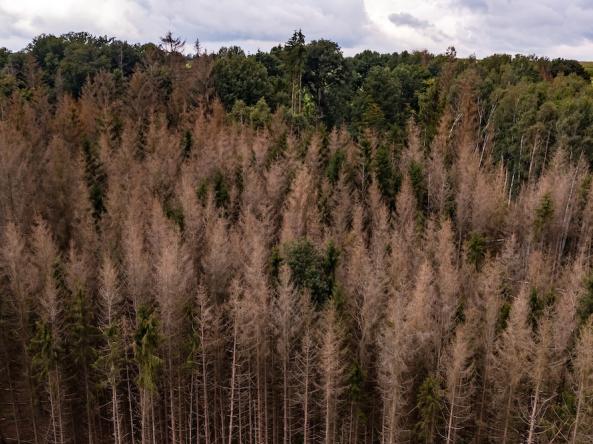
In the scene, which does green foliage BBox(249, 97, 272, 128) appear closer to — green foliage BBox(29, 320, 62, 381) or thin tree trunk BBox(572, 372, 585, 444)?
green foliage BBox(29, 320, 62, 381)

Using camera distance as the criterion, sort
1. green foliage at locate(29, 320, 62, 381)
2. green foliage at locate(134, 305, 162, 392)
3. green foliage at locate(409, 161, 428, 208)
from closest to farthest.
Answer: green foliage at locate(134, 305, 162, 392) → green foliage at locate(29, 320, 62, 381) → green foliage at locate(409, 161, 428, 208)

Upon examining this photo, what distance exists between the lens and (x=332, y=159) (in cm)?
5681

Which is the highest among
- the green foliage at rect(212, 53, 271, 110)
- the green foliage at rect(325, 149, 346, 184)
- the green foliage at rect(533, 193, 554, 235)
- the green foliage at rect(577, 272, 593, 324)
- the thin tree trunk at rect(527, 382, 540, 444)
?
the green foliage at rect(212, 53, 271, 110)

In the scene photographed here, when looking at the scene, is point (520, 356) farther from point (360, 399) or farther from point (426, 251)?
point (426, 251)

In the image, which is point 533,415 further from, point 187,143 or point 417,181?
point 187,143

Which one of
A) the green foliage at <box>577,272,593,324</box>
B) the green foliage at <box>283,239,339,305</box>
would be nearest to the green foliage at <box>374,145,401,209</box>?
the green foliage at <box>283,239,339,305</box>

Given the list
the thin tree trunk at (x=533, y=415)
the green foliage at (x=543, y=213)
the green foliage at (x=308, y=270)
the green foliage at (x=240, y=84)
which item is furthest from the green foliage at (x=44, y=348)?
the green foliage at (x=240, y=84)

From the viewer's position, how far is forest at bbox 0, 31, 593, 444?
3259 cm

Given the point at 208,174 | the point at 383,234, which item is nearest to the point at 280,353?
the point at 383,234

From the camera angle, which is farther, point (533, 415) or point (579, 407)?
point (579, 407)

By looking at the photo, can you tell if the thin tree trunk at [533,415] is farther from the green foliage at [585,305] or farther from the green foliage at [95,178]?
the green foliage at [95,178]

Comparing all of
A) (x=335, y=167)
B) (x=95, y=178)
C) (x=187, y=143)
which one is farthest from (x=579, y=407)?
(x=187, y=143)

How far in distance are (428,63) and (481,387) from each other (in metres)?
78.2

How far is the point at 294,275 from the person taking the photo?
122 ft
